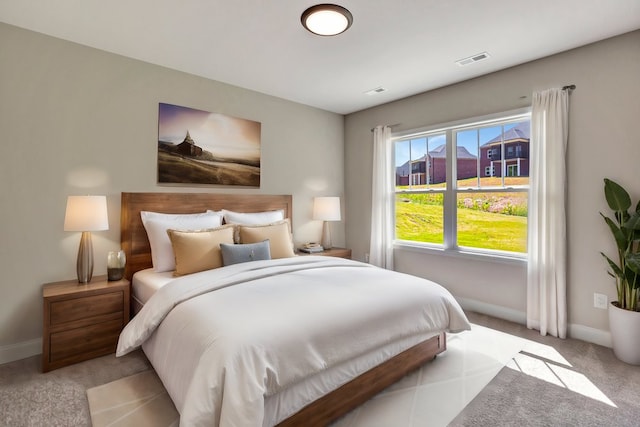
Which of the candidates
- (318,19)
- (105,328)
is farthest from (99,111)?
(318,19)

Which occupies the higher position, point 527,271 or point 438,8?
point 438,8

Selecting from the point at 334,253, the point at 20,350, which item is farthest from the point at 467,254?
the point at 20,350

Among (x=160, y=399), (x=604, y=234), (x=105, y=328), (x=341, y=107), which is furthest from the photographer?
(x=341, y=107)

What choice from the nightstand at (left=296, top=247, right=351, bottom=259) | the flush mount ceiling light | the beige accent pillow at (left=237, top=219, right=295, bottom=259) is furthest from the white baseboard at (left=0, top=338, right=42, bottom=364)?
the flush mount ceiling light

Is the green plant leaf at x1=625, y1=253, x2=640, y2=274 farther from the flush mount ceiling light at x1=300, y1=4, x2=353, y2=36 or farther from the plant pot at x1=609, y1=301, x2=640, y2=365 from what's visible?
the flush mount ceiling light at x1=300, y1=4, x2=353, y2=36

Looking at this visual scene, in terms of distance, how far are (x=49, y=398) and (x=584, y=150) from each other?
14.7 feet

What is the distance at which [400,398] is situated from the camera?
202cm

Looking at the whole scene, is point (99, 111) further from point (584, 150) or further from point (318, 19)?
point (584, 150)

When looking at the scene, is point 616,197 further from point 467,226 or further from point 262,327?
point 262,327

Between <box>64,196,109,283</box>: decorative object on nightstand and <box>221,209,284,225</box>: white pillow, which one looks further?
<box>221,209,284,225</box>: white pillow

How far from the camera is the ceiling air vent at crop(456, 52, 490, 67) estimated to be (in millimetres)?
2985

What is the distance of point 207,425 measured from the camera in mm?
1331

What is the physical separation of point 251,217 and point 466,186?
8.22 feet

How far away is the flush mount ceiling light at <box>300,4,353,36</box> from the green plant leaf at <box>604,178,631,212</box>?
2.41 metres
